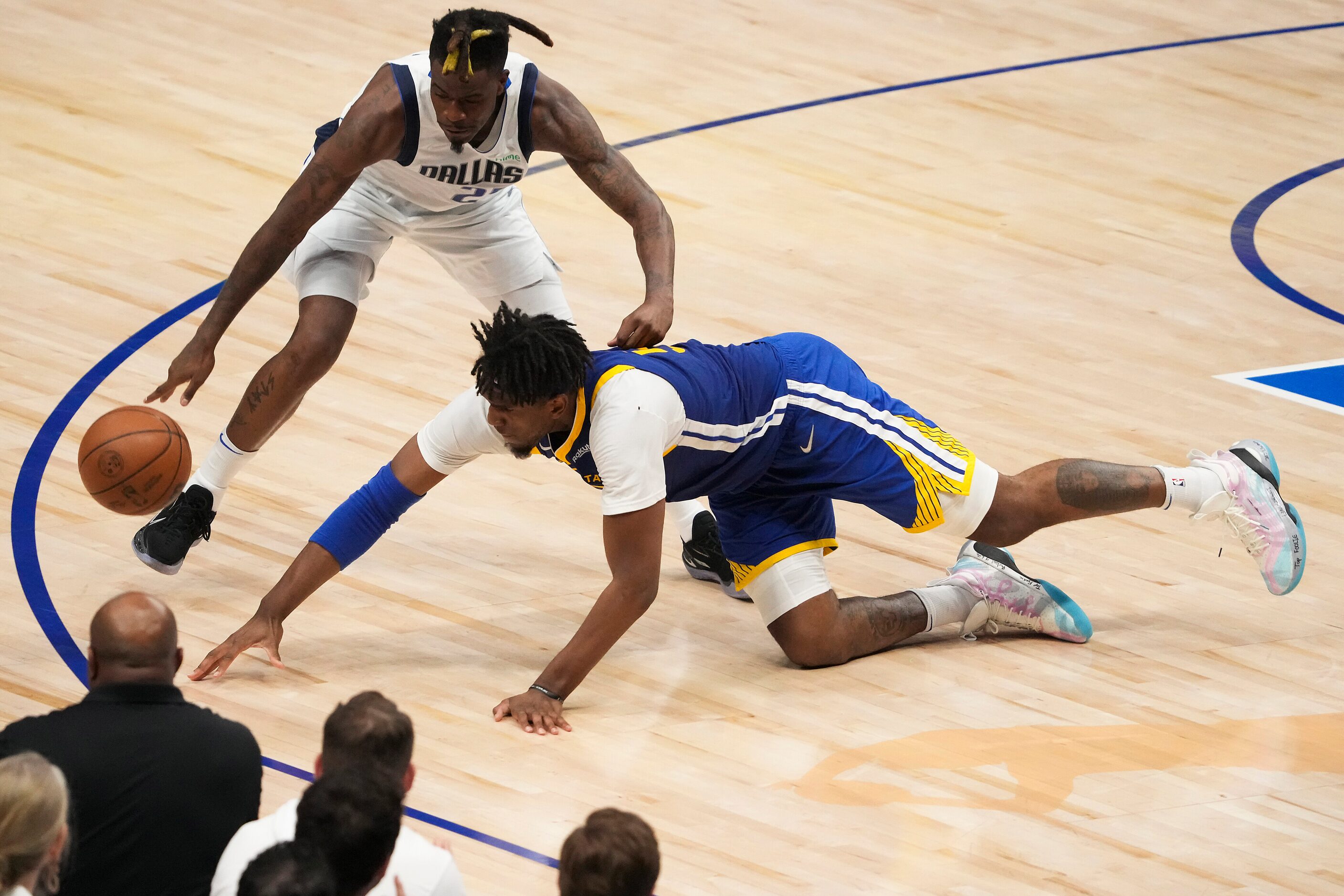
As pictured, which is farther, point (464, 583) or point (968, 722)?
point (464, 583)

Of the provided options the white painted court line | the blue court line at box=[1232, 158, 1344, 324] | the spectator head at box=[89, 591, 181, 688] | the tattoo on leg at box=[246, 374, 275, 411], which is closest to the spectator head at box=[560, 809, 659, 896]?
the spectator head at box=[89, 591, 181, 688]

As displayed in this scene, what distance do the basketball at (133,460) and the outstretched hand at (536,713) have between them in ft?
4.38

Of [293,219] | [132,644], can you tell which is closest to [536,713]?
[293,219]

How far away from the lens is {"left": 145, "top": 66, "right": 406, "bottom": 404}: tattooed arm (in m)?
5.10

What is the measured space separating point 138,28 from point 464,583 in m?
6.82

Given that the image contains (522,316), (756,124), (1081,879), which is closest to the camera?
(1081,879)

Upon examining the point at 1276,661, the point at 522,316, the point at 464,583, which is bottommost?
the point at 464,583

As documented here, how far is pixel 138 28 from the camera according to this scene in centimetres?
1113

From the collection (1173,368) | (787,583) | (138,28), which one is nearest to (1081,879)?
(787,583)

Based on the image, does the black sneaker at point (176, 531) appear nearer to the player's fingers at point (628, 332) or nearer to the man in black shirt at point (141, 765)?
the player's fingers at point (628, 332)

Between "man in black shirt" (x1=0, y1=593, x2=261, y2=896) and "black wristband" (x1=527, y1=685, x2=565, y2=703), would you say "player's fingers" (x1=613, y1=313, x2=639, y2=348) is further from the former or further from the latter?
"man in black shirt" (x1=0, y1=593, x2=261, y2=896)

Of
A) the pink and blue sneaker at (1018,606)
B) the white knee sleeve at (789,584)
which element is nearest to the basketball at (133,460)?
the white knee sleeve at (789,584)

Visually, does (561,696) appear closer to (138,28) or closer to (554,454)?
(554,454)

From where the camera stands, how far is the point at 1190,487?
5.45m
